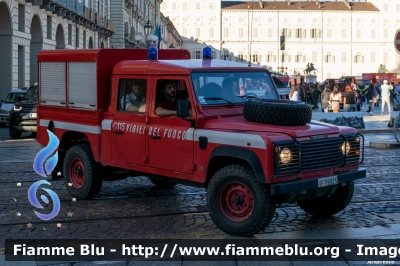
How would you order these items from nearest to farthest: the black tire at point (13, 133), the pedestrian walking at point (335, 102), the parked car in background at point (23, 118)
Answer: the parked car in background at point (23, 118) → the black tire at point (13, 133) → the pedestrian walking at point (335, 102)

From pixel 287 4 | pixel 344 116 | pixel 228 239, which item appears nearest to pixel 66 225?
pixel 228 239

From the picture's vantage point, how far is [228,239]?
7.50 meters

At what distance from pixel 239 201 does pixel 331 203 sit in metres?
1.53

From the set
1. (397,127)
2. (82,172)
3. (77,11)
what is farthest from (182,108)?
(77,11)

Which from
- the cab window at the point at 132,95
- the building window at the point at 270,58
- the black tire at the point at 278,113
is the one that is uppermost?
the building window at the point at 270,58

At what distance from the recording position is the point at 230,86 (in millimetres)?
8688

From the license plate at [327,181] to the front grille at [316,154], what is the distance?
0.42 ft

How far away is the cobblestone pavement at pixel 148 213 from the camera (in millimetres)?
7969

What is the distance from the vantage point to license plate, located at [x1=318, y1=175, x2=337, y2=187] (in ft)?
25.2

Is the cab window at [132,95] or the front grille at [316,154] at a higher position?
the cab window at [132,95]

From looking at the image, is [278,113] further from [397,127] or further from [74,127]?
[397,127]

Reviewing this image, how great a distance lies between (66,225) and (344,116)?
52.0 feet

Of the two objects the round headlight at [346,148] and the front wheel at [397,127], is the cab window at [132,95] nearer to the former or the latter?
the round headlight at [346,148]

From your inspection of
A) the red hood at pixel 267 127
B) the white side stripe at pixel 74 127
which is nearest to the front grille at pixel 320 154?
the red hood at pixel 267 127
